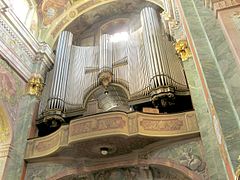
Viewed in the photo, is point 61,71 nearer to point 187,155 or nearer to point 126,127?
point 126,127

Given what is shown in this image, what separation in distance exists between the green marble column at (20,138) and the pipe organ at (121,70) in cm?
46

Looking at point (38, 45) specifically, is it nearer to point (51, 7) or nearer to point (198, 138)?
point (51, 7)

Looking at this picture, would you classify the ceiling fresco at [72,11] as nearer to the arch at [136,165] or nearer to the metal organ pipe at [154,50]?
the metal organ pipe at [154,50]

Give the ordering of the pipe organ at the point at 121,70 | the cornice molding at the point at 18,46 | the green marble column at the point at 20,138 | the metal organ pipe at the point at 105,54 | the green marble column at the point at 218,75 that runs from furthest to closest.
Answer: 1. the metal organ pipe at the point at 105,54
2. the cornice molding at the point at 18,46
3. the pipe organ at the point at 121,70
4. the green marble column at the point at 20,138
5. the green marble column at the point at 218,75

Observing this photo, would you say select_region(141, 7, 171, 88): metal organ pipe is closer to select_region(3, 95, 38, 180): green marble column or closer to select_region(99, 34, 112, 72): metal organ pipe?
select_region(99, 34, 112, 72): metal organ pipe

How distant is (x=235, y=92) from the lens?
3.97 m

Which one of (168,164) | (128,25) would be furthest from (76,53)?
(168,164)

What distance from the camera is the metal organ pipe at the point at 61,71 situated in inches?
383

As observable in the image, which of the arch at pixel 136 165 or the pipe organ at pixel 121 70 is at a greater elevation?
the pipe organ at pixel 121 70

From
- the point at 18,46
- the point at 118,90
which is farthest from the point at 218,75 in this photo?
the point at 18,46

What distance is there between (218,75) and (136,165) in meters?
4.30

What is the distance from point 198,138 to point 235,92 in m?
3.82

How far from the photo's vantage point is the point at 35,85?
10344 mm

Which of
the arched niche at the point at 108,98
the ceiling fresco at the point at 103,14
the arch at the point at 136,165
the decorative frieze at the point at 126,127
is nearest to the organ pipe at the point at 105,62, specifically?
the arched niche at the point at 108,98
